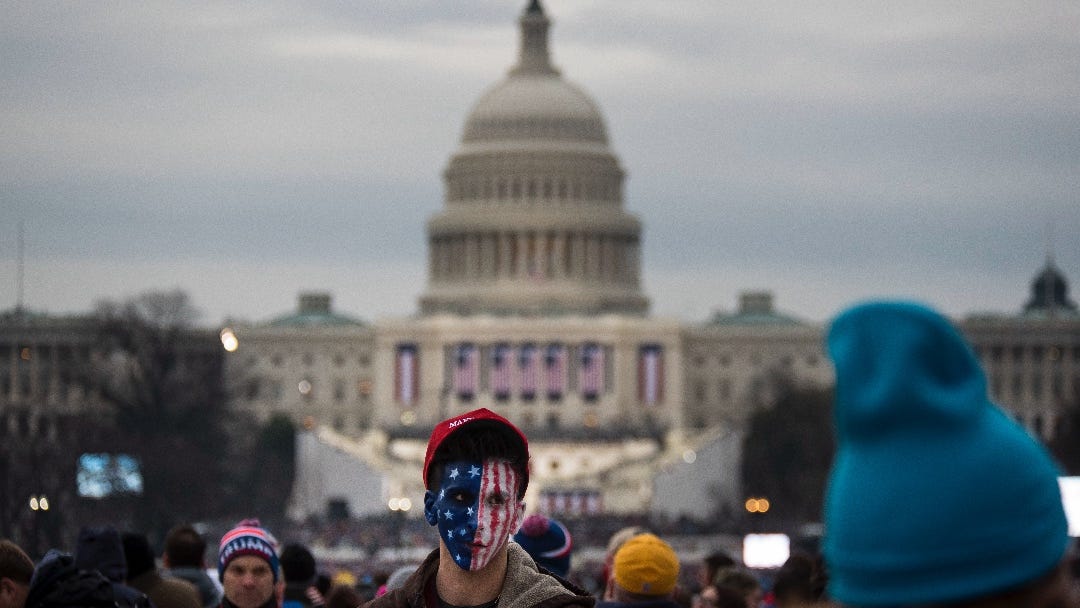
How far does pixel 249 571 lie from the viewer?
508 inches

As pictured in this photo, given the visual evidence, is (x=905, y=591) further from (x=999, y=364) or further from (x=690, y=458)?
(x=999, y=364)

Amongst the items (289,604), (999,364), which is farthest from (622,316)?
(289,604)

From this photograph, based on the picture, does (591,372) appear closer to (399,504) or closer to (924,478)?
(399,504)

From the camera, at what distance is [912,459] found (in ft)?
16.7

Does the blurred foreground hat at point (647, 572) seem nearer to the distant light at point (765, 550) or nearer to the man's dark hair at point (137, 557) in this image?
the man's dark hair at point (137, 557)

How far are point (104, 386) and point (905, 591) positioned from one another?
14371 centimetres

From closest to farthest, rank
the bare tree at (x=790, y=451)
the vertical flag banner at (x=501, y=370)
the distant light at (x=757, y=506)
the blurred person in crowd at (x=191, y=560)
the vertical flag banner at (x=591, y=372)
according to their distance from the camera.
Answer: the blurred person in crowd at (x=191, y=560), the distant light at (x=757, y=506), the bare tree at (x=790, y=451), the vertical flag banner at (x=591, y=372), the vertical flag banner at (x=501, y=370)

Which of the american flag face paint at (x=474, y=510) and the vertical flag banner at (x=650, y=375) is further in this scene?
the vertical flag banner at (x=650, y=375)

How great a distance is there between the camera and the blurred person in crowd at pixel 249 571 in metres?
12.8

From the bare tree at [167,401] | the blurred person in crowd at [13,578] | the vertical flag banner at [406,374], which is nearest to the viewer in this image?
the blurred person in crowd at [13,578]

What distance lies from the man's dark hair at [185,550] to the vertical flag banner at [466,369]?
564 ft

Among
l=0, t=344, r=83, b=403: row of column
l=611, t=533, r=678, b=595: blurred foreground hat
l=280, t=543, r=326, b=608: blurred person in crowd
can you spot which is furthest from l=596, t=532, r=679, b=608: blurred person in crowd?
l=0, t=344, r=83, b=403: row of column

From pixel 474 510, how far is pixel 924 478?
142 inches

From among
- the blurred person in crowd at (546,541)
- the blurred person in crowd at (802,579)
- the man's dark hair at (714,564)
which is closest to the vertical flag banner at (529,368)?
the man's dark hair at (714,564)
